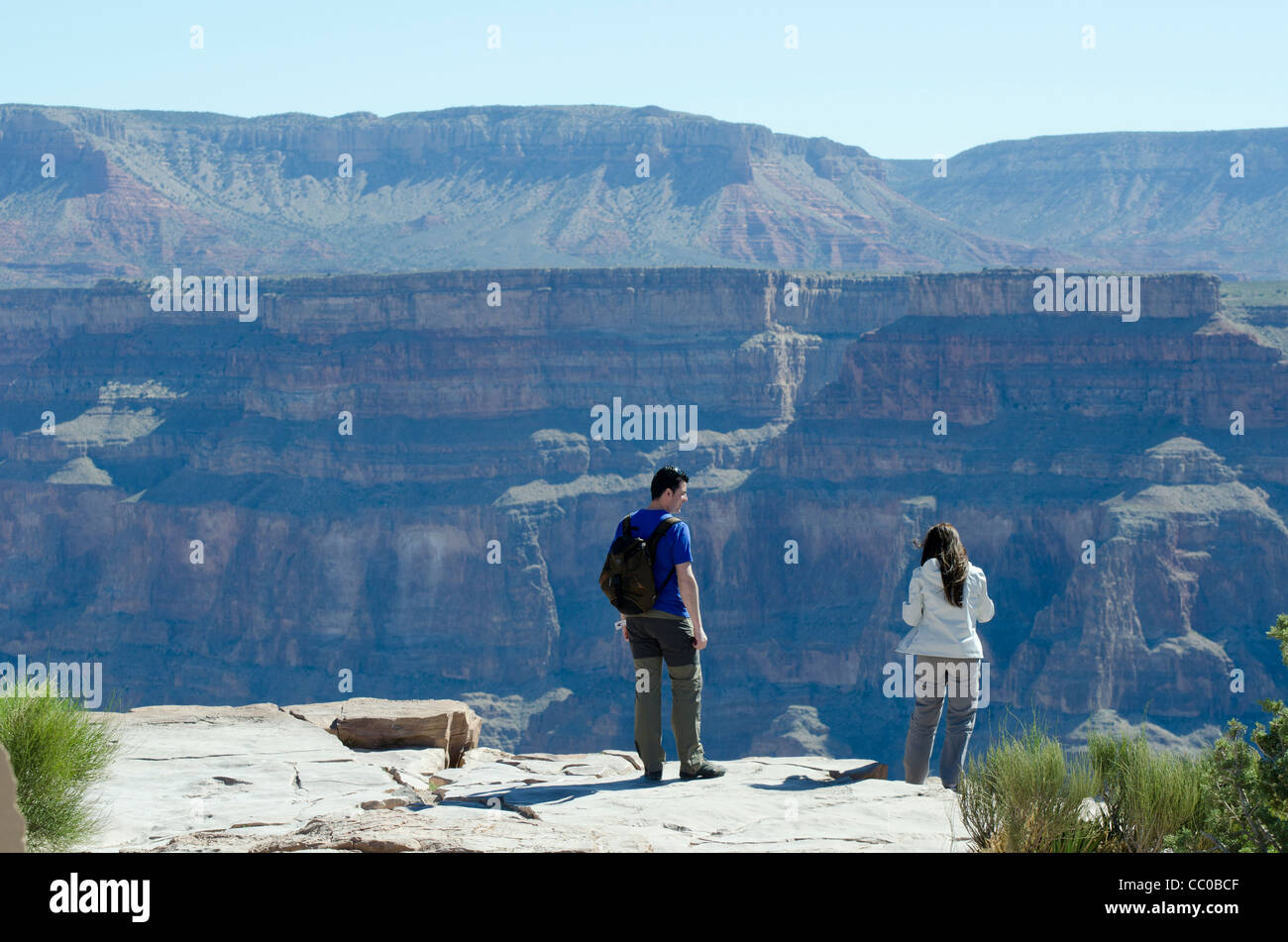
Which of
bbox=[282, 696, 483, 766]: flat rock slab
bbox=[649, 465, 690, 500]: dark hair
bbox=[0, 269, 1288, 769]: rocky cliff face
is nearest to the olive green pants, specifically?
bbox=[649, 465, 690, 500]: dark hair

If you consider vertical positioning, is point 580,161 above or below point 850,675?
above

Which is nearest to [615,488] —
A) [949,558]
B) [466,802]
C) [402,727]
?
[402,727]

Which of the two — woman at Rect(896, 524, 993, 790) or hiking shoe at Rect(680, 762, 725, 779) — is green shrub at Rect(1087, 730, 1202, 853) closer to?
woman at Rect(896, 524, 993, 790)

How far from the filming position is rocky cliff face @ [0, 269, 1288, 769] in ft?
233

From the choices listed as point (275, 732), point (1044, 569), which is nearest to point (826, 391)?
point (1044, 569)

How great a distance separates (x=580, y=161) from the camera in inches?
6097

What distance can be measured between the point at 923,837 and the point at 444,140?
156138 millimetres

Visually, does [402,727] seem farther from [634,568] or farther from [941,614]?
[941,614]

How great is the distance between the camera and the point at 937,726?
11828mm

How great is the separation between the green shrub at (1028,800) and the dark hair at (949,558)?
5.63 ft

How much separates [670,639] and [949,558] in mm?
1901
